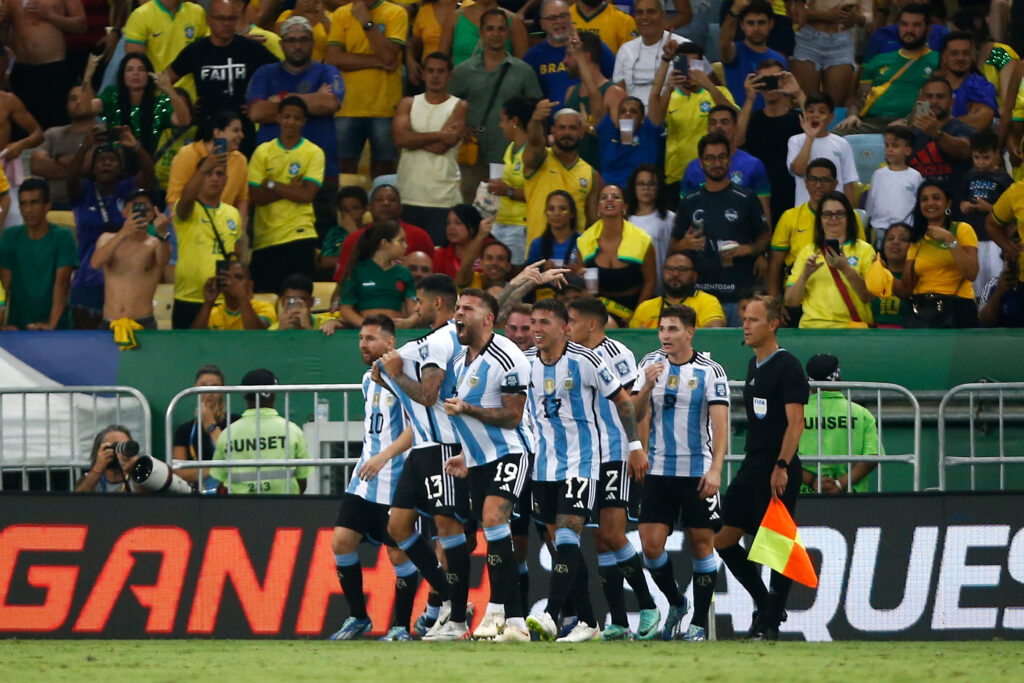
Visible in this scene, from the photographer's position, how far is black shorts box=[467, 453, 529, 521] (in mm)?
10289

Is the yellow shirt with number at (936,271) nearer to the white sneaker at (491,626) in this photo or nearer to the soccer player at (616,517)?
the soccer player at (616,517)

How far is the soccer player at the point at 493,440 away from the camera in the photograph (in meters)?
10.2

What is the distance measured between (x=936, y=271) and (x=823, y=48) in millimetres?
3999

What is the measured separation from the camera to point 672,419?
1089 centimetres

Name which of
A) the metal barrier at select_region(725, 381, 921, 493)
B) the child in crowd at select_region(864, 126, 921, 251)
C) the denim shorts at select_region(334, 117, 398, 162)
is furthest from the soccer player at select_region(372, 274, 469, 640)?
the denim shorts at select_region(334, 117, 398, 162)

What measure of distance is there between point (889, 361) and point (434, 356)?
4.66m

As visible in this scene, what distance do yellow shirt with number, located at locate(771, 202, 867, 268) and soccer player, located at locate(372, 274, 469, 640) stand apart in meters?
4.33

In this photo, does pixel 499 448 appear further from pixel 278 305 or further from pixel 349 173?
pixel 349 173

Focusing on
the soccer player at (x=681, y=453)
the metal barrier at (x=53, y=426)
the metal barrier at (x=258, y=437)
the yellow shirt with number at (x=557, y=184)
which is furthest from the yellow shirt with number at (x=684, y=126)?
the metal barrier at (x=53, y=426)

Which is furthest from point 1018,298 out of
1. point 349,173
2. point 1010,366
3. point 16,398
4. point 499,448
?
point 16,398

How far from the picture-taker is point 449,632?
34.8 ft

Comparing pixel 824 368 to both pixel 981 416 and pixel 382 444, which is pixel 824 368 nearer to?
pixel 981 416

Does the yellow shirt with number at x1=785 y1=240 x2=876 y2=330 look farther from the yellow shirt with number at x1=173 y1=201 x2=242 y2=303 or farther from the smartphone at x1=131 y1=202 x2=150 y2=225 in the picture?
the smartphone at x1=131 y1=202 x2=150 y2=225

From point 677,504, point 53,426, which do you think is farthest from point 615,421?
point 53,426
